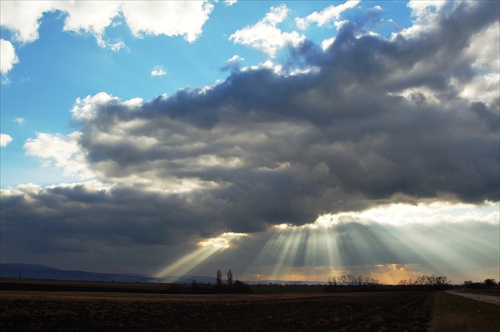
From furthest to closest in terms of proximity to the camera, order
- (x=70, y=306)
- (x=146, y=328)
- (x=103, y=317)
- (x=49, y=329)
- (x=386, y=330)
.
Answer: (x=70, y=306) < (x=103, y=317) < (x=146, y=328) < (x=49, y=329) < (x=386, y=330)

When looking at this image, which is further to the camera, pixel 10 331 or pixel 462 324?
pixel 462 324

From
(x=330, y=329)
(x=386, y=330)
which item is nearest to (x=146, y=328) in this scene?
(x=330, y=329)

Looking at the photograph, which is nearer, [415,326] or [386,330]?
[386,330]

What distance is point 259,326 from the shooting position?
139ft

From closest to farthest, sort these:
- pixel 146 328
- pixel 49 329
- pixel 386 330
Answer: pixel 386 330 → pixel 49 329 → pixel 146 328

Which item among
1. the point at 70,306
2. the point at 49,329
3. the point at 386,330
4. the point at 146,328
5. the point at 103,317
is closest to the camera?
the point at 386,330

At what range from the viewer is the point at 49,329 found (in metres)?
39.0

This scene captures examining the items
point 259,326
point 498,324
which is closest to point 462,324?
point 498,324

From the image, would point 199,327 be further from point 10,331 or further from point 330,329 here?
point 10,331

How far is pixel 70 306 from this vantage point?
5559 centimetres

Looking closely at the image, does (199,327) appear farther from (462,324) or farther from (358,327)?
(462,324)

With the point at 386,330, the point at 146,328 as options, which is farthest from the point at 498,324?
the point at 146,328

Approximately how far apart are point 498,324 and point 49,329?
41.3 metres

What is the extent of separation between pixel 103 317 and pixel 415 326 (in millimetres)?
33566
